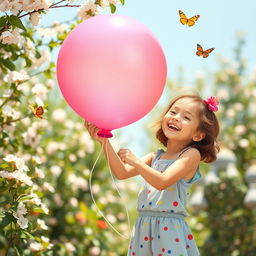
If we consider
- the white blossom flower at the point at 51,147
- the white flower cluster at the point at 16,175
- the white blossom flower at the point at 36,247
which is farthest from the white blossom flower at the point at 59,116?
the white flower cluster at the point at 16,175

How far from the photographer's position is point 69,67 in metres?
2.24

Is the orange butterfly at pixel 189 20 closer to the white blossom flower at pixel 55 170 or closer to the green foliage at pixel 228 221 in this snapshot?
the white blossom flower at pixel 55 170

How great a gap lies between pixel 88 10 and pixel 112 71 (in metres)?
0.71

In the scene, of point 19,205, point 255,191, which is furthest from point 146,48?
point 255,191

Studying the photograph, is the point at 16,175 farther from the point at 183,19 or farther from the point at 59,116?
the point at 59,116

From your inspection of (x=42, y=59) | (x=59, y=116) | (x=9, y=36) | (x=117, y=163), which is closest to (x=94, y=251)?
(x=59, y=116)

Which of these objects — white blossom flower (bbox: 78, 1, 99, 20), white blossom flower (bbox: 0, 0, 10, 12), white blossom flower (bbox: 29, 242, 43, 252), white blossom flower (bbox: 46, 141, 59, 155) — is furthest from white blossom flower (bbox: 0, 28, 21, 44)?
white blossom flower (bbox: 46, 141, 59, 155)

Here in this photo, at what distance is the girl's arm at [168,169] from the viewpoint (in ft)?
7.47

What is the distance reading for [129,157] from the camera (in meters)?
2.28

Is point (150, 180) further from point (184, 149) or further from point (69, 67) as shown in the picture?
point (69, 67)

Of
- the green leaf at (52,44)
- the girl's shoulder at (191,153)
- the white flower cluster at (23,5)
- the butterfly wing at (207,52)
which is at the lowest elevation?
the girl's shoulder at (191,153)

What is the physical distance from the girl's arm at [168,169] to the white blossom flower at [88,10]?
86cm

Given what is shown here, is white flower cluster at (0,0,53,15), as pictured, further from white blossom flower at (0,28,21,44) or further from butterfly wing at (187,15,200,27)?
butterfly wing at (187,15,200,27)

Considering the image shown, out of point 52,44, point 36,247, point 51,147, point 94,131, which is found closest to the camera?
point 94,131
